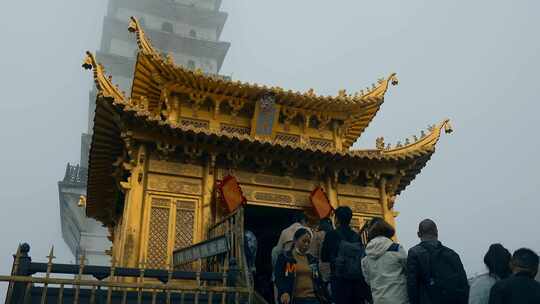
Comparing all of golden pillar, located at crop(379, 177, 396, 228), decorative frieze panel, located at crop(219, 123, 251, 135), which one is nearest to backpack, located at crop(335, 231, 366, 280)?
golden pillar, located at crop(379, 177, 396, 228)

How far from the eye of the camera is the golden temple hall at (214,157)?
9.04 meters

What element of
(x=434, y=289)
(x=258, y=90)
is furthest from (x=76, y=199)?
(x=434, y=289)

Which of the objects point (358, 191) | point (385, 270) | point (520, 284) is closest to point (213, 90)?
point (358, 191)

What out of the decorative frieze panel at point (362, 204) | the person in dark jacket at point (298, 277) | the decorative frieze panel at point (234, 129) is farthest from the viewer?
the decorative frieze panel at point (234, 129)

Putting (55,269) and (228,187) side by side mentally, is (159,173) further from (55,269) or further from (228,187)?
(55,269)

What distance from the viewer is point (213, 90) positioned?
11.4 m

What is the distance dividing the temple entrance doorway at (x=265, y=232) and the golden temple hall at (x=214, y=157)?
A: 4 centimetres

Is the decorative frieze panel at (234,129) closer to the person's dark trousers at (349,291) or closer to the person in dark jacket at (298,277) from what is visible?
the person in dark jacket at (298,277)

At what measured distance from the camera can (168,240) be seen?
8.88 metres

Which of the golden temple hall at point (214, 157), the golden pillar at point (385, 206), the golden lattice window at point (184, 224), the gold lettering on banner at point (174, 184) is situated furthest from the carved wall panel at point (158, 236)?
the golden pillar at point (385, 206)

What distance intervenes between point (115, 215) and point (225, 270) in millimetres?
7325

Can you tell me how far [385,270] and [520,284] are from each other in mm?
1260

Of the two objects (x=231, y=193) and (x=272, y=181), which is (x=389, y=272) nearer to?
(x=231, y=193)

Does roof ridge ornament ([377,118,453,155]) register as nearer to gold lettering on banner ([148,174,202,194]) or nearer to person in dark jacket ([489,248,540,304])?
gold lettering on banner ([148,174,202,194])
